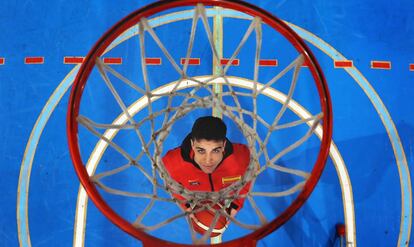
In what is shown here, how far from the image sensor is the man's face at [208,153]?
2.19 metres

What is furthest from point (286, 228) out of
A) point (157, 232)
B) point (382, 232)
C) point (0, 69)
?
point (0, 69)

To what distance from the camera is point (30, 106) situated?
2.96 metres

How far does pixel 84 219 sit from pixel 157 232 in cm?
61

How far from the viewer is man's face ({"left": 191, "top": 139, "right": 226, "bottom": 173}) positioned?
219 cm

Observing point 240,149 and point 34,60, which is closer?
point 240,149

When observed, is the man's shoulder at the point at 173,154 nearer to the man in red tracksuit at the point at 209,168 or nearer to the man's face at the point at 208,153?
the man in red tracksuit at the point at 209,168

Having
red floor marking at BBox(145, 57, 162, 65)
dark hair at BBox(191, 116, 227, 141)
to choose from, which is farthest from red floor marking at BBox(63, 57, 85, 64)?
dark hair at BBox(191, 116, 227, 141)

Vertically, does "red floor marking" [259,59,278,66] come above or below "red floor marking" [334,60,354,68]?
above

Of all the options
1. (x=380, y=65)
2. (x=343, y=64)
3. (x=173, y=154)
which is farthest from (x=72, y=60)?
(x=380, y=65)

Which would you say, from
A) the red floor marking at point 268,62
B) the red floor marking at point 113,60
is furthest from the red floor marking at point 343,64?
the red floor marking at point 113,60

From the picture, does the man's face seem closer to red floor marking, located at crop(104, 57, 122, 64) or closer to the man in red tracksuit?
the man in red tracksuit

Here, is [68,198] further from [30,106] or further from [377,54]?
[377,54]

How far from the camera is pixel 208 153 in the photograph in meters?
2.27

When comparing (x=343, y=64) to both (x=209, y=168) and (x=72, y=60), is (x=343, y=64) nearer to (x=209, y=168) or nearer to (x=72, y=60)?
(x=209, y=168)
